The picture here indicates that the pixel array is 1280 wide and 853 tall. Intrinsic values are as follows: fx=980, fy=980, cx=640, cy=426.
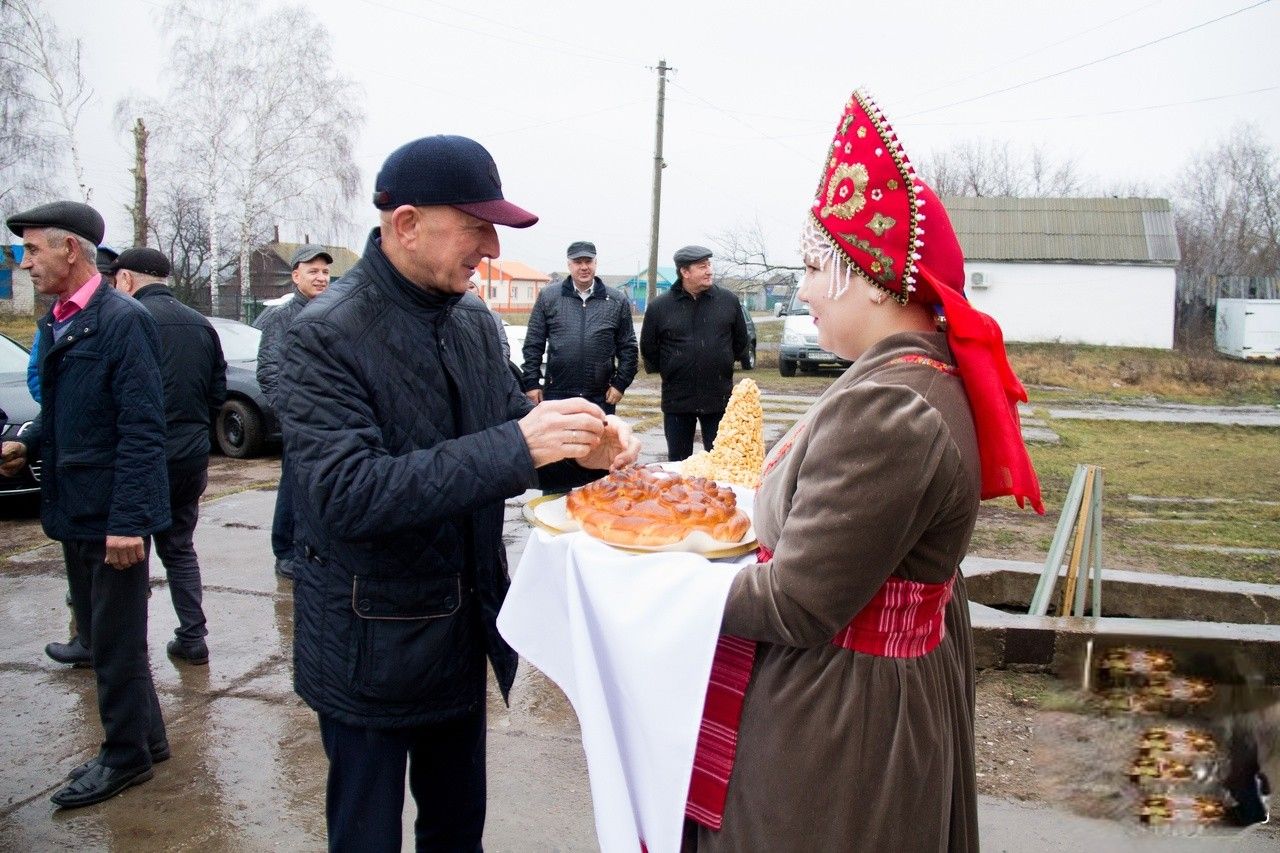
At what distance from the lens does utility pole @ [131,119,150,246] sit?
25641mm

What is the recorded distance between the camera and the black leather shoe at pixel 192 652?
5.24 m

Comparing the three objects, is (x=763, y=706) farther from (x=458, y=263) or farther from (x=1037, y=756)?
(x=1037, y=756)

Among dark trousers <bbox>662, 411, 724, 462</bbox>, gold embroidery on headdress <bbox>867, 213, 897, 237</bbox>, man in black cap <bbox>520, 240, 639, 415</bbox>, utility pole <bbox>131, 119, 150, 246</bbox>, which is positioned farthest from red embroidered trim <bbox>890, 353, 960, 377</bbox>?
utility pole <bbox>131, 119, 150, 246</bbox>

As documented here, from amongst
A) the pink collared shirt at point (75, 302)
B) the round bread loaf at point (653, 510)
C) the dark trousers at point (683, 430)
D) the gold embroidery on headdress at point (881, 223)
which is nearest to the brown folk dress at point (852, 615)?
the gold embroidery on headdress at point (881, 223)

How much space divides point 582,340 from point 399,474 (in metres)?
6.56

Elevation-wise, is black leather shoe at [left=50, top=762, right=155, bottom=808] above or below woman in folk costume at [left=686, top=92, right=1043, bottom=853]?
below

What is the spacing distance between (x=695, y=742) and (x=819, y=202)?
1113 mm

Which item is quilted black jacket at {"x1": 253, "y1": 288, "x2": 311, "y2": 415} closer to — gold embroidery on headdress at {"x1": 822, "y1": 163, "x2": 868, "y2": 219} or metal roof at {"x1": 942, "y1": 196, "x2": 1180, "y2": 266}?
gold embroidery on headdress at {"x1": 822, "y1": 163, "x2": 868, "y2": 219}

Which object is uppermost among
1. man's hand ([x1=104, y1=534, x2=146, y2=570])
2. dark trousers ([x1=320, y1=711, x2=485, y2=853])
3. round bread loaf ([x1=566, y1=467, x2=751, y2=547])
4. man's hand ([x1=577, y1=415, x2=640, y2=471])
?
man's hand ([x1=577, y1=415, x2=640, y2=471])

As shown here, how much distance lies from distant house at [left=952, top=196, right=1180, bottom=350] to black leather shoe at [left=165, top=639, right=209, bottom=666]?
111 feet

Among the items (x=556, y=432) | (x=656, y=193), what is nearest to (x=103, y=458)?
(x=556, y=432)

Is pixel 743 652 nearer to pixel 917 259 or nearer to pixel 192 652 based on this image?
pixel 917 259

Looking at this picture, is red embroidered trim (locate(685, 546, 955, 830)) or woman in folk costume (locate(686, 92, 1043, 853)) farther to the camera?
red embroidered trim (locate(685, 546, 955, 830))

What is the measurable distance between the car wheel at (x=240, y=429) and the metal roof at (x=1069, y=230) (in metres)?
30.1
